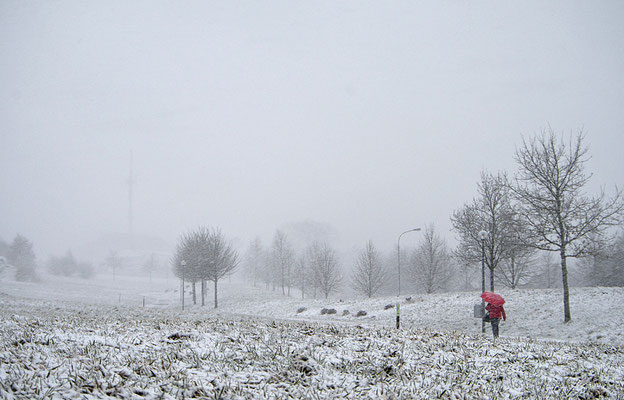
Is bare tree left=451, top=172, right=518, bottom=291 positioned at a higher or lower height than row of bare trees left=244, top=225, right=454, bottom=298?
higher

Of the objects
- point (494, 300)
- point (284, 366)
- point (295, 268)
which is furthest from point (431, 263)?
point (284, 366)

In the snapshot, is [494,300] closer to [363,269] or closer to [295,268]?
[363,269]

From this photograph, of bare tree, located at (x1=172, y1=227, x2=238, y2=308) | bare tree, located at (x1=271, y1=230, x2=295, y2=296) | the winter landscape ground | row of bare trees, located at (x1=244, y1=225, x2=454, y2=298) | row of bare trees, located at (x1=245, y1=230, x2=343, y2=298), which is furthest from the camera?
bare tree, located at (x1=271, y1=230, x2=295, y2=296)

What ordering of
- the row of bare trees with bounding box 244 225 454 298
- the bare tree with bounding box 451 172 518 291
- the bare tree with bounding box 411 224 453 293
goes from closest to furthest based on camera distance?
the bare tree with bounding box 451 172 518 291, the bare tree with bounding box 411 224 453 293, the row of bare trees with bounding box 244 225 454 298

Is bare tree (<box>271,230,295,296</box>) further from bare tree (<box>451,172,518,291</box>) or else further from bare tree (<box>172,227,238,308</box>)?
bare tree (<box>451,172,518,291</box>)

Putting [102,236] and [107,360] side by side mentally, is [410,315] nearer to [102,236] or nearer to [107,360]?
[107,360]

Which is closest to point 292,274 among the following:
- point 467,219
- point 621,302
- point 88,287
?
point 88,287

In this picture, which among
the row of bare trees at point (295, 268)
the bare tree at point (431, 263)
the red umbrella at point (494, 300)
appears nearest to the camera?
the red umbrella at point (494, 300)

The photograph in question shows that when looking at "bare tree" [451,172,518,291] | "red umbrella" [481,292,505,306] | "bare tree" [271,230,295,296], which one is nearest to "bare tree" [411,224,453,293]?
"bare tree" [451,172,518,291]

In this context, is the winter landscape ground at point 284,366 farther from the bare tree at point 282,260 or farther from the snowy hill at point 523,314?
the bare tree at point 282,260

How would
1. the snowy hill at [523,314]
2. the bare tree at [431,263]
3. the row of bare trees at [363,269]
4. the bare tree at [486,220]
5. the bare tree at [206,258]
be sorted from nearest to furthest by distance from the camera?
the snowy hill at [523,314] → the bare tree at [486,220] → the bare tree at [206,258] → the bare tree at [431,263] → the row of bare trees at [363,269]

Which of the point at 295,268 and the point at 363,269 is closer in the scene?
the point at 363,269

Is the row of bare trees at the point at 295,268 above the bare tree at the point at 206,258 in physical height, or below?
below

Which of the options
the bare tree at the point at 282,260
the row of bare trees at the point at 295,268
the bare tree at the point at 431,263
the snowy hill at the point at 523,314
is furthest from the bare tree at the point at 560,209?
the bare tree at the point at 282,260
